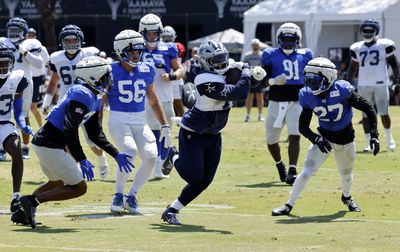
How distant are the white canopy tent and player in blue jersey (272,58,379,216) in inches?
834

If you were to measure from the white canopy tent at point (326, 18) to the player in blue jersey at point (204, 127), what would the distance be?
22.1 meters

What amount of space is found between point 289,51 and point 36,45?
17.2 ft

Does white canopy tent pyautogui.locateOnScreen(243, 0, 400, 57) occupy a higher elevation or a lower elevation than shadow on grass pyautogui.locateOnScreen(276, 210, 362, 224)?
lower

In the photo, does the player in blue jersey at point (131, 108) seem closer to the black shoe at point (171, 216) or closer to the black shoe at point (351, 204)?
the black shoe at point (171, 216)

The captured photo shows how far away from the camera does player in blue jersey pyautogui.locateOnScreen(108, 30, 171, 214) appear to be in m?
12.6

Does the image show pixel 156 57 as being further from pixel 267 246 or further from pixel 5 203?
pixel 267 246

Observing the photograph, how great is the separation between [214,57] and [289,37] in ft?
14.5

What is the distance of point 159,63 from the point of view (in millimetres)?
16625

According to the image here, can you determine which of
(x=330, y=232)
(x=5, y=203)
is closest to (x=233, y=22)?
(x=5, y=203)

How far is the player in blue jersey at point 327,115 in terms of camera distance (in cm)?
1205

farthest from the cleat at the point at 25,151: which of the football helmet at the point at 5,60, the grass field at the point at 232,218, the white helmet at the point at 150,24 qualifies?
the football helmet at the point at 5,60

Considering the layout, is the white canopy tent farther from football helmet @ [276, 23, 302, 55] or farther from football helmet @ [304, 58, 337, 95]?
football helmet @ [304, 58, 337, 95]

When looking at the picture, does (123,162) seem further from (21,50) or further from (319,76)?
(21,50)

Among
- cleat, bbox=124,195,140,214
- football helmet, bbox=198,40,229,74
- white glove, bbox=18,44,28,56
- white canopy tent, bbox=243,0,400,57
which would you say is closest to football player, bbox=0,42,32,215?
cleat, bbox=124,195,140,214
